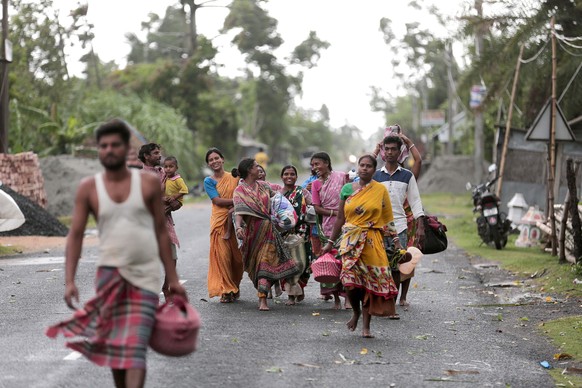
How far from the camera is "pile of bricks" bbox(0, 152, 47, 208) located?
2384 centimetres

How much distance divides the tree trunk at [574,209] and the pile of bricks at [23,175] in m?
13.7

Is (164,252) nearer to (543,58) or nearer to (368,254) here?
(368,254)

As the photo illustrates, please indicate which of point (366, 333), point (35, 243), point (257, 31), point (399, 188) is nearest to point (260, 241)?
point (399, 188)

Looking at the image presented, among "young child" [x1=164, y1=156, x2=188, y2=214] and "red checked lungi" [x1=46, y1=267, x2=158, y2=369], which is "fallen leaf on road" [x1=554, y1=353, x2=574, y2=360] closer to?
"red checked lungi" [x1=46, y1=267, x2=158, y2=369]

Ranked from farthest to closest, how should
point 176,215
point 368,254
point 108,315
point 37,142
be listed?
point 37,142
point 176,215
point 368,254
point 108,315

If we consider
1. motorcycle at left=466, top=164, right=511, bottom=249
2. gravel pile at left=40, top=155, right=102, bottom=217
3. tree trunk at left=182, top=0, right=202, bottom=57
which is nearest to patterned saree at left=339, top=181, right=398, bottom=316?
motorcycle at left=466, top=164, right=511, bottom=249

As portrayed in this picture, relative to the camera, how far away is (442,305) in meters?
12.0

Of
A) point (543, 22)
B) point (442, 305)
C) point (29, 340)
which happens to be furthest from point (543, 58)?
point (29, 340)

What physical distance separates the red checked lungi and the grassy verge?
3342 mm

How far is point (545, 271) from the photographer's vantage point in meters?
15.0

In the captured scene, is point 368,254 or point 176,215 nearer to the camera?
point 368,254

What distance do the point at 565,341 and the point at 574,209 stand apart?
5094mm

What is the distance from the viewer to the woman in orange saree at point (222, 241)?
38.5 feet

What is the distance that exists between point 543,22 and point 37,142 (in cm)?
1781
